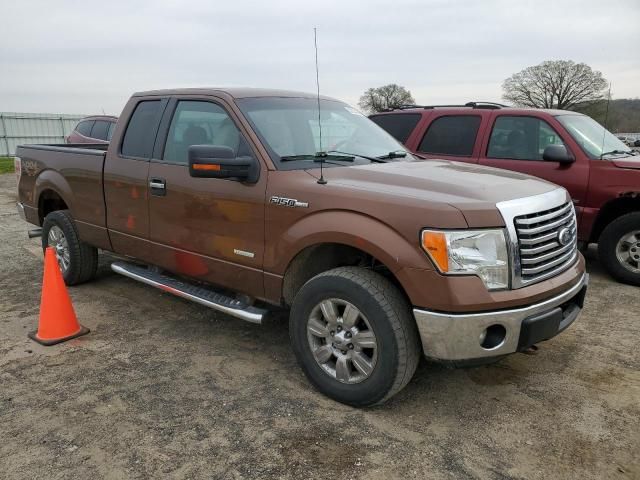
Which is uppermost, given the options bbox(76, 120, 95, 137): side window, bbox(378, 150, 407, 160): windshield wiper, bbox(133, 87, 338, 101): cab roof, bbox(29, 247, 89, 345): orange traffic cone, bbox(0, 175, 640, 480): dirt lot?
bbox(76, 120, 95, 137): side window

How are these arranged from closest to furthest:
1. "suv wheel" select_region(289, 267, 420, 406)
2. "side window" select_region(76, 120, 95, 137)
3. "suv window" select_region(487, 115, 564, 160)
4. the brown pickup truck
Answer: the brown pickup truck, "suv wheel" select_region(289, 267, 420, 406), "suv window" select_region(487, 115, 564, 160), "side window" select_region(76, 120, 95, 137)

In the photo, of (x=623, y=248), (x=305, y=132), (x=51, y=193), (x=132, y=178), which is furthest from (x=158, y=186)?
(x=623, y=248)

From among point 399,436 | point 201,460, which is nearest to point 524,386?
point 399,436

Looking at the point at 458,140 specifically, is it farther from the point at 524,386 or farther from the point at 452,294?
the point at 452,294

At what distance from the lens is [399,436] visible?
2947 millimetres

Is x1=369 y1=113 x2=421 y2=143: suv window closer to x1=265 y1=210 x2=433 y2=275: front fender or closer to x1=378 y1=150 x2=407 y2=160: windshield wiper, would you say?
x1=378 y1=150 x2=407 y2=160: windshield wiper

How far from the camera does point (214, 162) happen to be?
11.0ft

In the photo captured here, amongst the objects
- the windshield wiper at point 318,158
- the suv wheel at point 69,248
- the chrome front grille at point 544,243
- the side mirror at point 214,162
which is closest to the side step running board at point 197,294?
the suv wheel at point 69,248

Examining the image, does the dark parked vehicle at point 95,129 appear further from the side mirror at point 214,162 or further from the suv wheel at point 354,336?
the suv wheel at point 354,336

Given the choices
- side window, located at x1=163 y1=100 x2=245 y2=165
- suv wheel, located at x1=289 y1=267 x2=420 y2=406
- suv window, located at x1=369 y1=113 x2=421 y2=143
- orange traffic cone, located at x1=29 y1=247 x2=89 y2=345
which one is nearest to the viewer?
suv wheel, located at x1=289 y1=267 x2=420 y2=406

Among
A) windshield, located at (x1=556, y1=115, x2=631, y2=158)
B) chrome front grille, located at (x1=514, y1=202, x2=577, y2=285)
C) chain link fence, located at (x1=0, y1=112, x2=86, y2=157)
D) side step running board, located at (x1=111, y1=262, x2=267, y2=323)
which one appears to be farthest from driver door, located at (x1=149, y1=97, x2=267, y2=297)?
chain link fence, located at (x1=0, y1=112, x2=86, y2=157)

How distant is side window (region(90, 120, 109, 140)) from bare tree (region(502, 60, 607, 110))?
16.2m

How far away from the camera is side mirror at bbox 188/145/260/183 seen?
3.36 m

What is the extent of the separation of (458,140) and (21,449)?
5633 mm
